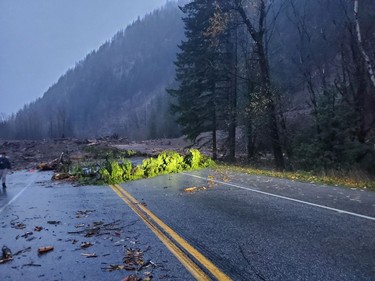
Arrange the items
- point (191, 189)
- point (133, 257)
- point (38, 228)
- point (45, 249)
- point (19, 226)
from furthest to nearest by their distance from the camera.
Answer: point (191, 189) → point (19, 226) → point (38, 228) → point (45, 249) → point (133, 257)

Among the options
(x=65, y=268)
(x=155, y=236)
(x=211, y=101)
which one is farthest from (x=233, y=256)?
(x=211, y=101)

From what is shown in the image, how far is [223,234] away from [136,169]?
11.3 m

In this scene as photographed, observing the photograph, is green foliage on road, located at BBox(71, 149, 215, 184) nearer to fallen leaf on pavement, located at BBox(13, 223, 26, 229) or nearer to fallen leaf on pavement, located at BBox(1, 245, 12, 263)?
fallen leaf on pavement, located at BBox(13, 223, 26, 229)

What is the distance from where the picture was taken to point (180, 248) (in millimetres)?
5391

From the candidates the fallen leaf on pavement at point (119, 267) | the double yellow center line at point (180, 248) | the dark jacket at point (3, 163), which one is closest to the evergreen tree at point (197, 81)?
the dark jacket at point (3, 163)

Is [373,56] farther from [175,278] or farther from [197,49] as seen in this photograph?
[175,278]

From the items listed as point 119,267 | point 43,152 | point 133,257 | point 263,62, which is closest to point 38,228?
point 133,257

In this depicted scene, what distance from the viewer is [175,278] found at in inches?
167

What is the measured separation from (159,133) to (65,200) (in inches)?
3882

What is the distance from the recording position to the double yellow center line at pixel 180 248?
4342 millimetres

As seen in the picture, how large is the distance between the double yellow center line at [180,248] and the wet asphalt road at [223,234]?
Answer: 104 mm

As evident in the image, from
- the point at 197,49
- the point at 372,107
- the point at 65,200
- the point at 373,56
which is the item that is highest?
the point at 197,49

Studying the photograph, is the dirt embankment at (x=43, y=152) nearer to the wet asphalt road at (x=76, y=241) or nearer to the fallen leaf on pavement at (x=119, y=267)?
the wet asphalt road at (x=76, y=241)

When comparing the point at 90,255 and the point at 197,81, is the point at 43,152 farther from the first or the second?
the point at 90,255
